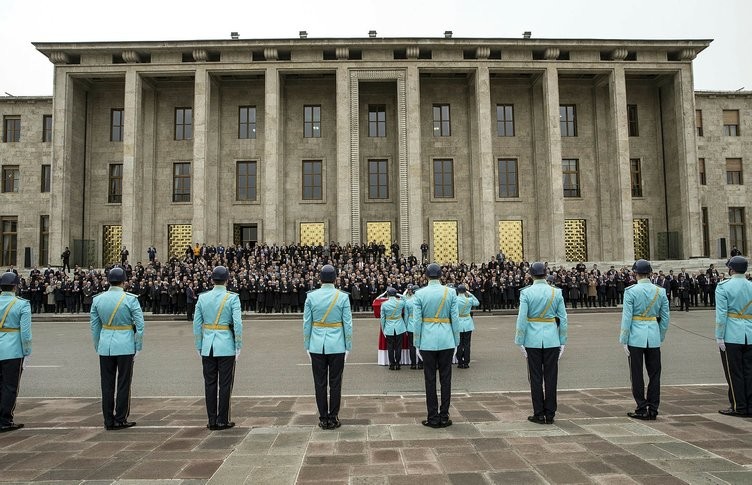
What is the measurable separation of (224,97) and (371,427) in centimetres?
3341

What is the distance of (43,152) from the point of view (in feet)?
118

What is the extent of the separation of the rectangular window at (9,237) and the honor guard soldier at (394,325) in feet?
122

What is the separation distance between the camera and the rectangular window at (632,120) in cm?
3566

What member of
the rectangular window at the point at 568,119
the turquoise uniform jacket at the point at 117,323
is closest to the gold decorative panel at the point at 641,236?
the rectangular window at the point at 568,119

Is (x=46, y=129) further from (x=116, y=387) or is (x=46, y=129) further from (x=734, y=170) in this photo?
(x=734, y=170)

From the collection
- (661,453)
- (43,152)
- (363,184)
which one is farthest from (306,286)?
(43,152)

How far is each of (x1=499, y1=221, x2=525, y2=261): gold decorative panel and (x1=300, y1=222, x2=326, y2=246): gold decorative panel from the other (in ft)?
41.3

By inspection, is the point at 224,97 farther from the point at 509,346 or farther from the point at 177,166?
the point at 509,346

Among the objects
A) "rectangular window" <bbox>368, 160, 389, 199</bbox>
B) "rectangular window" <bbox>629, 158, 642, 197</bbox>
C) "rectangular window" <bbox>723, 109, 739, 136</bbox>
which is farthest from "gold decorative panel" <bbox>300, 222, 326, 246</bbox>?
"rectangular window" <bbox>723, 109, 739, 136</bbox>

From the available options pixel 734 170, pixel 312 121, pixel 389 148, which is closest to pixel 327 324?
pixel 389 148

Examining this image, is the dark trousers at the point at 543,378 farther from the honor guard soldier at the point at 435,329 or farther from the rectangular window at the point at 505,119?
the rectangular window at the point at 505,119

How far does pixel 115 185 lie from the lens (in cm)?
3450

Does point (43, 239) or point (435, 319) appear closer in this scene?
point (435, 319)

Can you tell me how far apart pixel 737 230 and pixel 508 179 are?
717 inches
